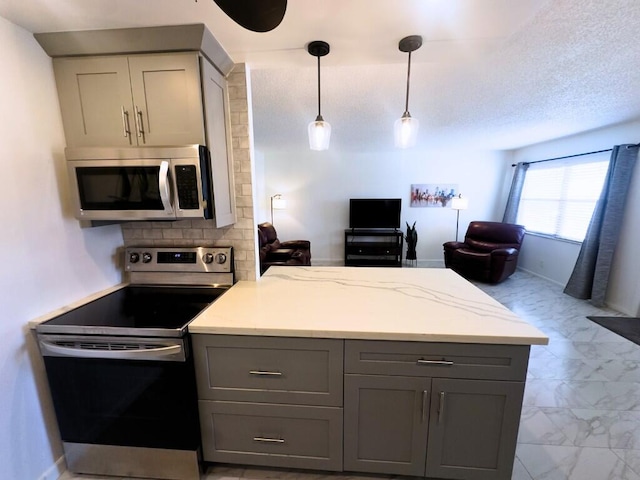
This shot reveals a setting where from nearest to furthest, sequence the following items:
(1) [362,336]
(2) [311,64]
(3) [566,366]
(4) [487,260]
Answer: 1. (1) [362,336]
2. (2) [311,64]
3. (3) [566,366]
4. (4) [487,260]

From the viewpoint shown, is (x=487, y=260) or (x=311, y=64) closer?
(x=311, y=64)

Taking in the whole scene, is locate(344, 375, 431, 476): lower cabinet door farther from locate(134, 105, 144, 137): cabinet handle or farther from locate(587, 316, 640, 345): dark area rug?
locate(587, 316, 640, 345): dark area rug

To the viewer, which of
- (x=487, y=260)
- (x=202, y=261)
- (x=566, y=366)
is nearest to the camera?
(x=202, y=261)

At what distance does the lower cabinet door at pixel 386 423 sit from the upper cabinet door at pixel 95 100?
5.41 feet

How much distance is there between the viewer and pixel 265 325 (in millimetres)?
1164

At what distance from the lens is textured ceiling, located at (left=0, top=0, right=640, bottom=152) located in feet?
3.66

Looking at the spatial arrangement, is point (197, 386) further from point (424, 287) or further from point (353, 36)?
point (353, 36)

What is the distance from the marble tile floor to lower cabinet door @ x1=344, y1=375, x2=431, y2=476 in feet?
0.67

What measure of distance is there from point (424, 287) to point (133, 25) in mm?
1984

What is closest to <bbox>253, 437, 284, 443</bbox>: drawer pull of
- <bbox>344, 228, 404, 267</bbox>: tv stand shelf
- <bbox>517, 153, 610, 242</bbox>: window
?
<bbox>344, 228, 404, 267</bbox>: tv stand shelf

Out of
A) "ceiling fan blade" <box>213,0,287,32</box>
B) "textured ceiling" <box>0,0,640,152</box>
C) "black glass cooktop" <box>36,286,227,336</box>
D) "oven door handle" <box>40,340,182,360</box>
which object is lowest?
"oven door handle" <box>40,340,182,360</box>

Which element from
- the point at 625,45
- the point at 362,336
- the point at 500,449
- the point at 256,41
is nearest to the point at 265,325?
the point at 362,336

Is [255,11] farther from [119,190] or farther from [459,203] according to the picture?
[459,203]

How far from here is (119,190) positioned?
1.33m
